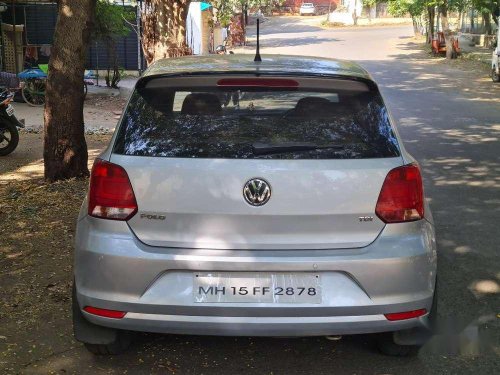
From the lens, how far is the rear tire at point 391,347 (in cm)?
387

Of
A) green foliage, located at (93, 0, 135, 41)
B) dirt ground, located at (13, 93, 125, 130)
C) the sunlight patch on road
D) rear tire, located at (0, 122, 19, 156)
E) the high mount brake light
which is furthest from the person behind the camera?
green foliage, located at (93, 0, 135, 41)

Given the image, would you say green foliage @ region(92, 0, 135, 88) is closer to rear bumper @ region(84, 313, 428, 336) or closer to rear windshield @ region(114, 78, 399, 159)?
rear windshield @ region(114, 78, 399, 159)

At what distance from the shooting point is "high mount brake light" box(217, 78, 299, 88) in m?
3.72

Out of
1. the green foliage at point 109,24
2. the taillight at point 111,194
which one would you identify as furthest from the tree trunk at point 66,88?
the green foliage at point 109,24

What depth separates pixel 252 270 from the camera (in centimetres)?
333

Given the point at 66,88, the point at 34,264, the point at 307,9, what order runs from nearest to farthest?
1. the point at 34,264
2. the point at 66,88
3. the point at 307,9

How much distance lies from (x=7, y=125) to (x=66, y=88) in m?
3.00

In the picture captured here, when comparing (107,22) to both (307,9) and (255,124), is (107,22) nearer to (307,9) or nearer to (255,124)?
(255,124)

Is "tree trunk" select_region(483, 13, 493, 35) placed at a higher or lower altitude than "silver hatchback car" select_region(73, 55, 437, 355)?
higher

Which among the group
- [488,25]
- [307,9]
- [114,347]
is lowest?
[114,347]

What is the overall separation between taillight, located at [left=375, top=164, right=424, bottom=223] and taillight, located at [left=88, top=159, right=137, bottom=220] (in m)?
1.21

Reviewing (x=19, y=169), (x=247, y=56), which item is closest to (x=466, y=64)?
(x=19, y=169)

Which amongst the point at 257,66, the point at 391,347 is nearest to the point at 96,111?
the point at 257,66

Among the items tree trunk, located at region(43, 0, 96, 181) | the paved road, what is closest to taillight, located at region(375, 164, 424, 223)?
the paved road
